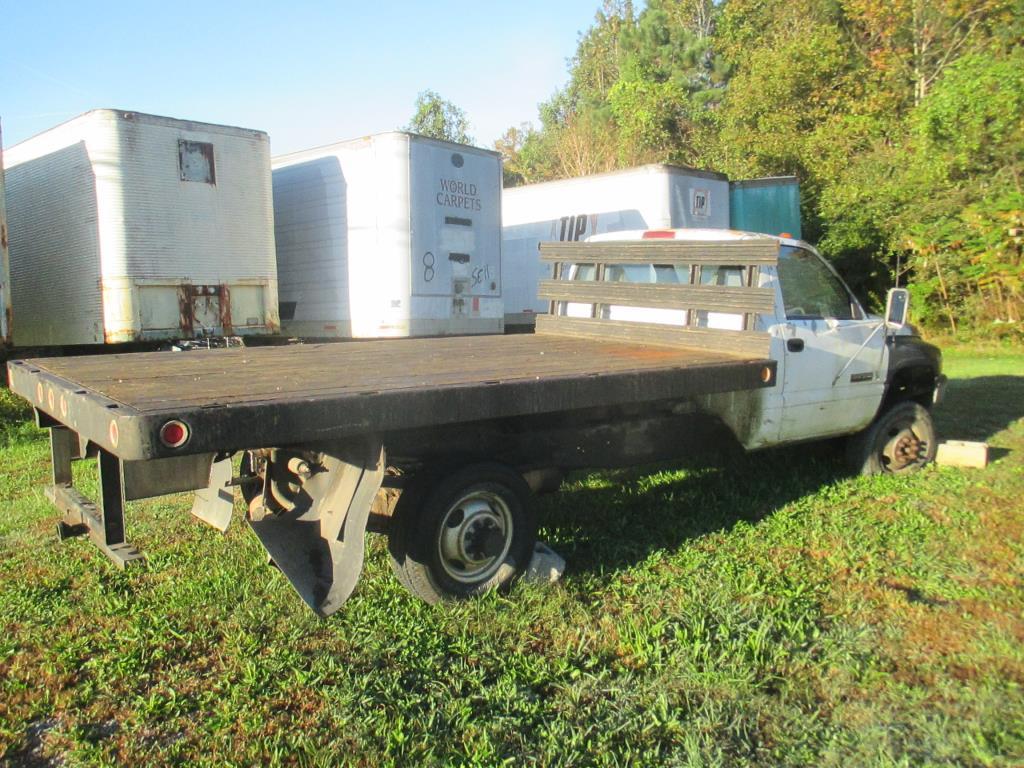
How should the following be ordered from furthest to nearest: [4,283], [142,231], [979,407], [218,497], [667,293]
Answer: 1. [979,407]
2. [142,231]
3. [4,283]
4. [667,293]
5. [218,497]

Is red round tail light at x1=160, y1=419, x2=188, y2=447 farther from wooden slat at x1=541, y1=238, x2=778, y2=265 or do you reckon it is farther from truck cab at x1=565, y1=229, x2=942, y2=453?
wooden slat at x1=541, y1=238, x2=778, y2=265

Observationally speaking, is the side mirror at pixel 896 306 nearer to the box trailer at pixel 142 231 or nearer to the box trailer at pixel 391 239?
the box trailer at pixel 391 239

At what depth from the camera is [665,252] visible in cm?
596

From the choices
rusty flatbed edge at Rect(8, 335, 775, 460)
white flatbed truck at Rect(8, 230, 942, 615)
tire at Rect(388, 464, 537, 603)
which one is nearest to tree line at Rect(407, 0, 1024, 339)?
white flatbed truck at Rect(8, 230, 942, 615)

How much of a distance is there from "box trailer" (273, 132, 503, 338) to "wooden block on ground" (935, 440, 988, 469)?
19.8 ft

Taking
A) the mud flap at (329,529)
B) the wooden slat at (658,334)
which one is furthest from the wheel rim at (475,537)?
the wooden slat at (658,334)

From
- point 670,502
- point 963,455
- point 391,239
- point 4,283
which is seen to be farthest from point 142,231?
point 963,455

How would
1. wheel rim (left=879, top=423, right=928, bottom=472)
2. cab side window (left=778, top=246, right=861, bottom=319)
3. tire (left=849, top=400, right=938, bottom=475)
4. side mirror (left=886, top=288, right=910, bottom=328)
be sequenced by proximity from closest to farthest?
cab side window (left=778, top=246, right=861, bottom=319)
side mirror (left=886, top=288, right=910, bottom=328)
tire (left=849, top=400, right=938, bottom=475)
wheel rim (left=879, top=423, right=928, bottom=472)

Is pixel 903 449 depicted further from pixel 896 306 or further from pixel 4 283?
pixel 4 283

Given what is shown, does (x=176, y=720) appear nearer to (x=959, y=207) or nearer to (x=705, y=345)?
(x=705, y=345)

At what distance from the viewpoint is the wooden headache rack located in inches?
210

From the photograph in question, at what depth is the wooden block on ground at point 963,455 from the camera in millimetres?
7121

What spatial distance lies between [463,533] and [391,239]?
6.82 meters

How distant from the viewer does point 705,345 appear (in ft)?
18.4
